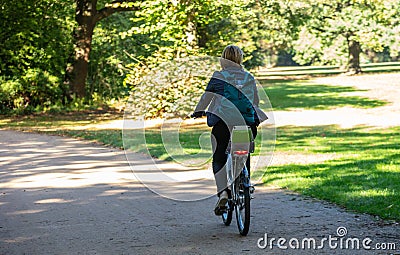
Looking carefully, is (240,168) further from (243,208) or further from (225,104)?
(225,104)

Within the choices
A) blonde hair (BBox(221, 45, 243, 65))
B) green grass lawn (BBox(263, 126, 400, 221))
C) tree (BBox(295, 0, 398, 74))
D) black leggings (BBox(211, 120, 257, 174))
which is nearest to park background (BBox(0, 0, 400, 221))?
green grass lawn (BBox(263, 126, 400, 221))

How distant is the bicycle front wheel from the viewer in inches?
264

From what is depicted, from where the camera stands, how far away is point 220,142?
721 cm

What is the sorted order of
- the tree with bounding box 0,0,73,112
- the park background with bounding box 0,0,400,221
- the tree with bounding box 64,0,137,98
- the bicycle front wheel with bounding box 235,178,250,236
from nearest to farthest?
the bicycle front wheel with bounding box 235,178,250,236 < the park background with bounding box 0,0,400,221 < the tree with bounding box 0,0,73,112 < the tree with bounding box 64,0,137,98

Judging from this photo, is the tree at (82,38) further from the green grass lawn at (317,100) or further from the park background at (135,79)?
the green grass lawn at (317,100)

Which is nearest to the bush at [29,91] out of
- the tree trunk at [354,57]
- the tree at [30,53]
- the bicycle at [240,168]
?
the tree at [30,53]

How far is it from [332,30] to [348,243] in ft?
165

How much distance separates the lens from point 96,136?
61.2ft

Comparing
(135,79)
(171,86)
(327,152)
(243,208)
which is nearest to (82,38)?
(135,79)

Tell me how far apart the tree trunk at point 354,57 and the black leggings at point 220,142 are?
5465 centimetres

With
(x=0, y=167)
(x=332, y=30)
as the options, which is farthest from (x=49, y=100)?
(x=332, y=30)

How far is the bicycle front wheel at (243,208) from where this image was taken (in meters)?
6.70

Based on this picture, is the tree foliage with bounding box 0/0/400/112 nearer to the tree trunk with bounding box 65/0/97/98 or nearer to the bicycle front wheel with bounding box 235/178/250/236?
the tree trunk with bounding box 65/0/97/98

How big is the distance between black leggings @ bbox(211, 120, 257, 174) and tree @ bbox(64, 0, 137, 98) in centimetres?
2217
